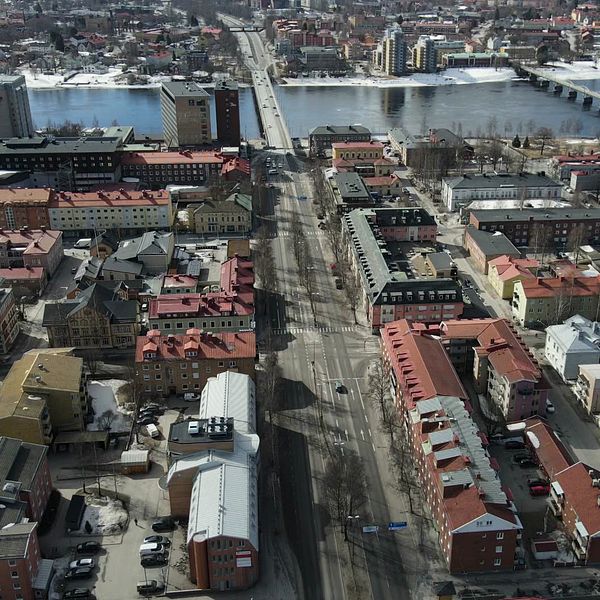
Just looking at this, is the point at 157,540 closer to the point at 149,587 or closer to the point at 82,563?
the point at 149,587

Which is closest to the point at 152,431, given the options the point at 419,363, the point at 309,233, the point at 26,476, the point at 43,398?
the point at 43,398

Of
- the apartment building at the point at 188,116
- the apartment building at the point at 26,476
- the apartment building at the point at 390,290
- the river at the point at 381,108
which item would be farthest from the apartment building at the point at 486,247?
the river at the point at 381,108

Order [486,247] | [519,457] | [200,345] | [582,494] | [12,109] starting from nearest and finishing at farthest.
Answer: [582,494] → [519,457] → [200,345] → [486,247] → [12,109]

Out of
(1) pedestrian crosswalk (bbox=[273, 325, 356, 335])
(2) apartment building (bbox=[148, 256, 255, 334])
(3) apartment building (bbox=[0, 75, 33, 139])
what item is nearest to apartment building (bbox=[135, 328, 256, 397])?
(2) apartment building (bbox=[148, 256, 255, 334])

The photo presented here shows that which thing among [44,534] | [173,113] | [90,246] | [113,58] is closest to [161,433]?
[44,534]

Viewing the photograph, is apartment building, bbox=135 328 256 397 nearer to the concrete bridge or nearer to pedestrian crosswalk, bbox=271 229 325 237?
pedestrian crosswalk, bbox=271 229 325 237

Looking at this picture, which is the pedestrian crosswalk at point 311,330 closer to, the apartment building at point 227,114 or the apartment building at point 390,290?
the apartment building at point 390,290
